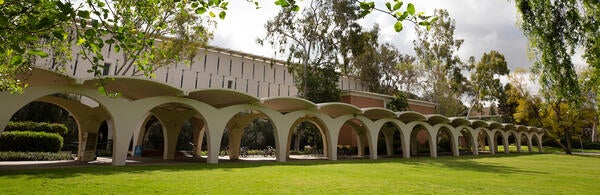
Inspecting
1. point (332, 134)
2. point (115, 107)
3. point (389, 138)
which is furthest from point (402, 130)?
point (115, 107)

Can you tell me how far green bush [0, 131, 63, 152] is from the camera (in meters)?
15.5

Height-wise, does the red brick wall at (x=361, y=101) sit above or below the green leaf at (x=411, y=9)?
above

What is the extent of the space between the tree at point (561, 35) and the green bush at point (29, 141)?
935 inches

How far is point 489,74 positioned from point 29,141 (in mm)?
41496

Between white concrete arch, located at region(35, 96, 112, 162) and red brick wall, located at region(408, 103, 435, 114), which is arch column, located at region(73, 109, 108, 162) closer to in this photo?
white concrete arch, located at region(35, 96, 112, 162)

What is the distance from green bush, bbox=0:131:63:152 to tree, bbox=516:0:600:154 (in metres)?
23.7

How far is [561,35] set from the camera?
14.4 m

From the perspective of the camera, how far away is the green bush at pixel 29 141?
612 inches

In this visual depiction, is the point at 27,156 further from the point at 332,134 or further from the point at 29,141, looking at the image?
the point at 332,134

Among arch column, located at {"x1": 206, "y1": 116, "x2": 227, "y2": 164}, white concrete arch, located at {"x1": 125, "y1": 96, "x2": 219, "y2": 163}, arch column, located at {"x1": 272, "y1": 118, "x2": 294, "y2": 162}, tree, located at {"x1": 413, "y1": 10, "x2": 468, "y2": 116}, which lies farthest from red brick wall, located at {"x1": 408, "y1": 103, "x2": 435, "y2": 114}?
white concrete arch, located at {"x1": 125, "y1": 96, "x2": 219, "y2": 163}

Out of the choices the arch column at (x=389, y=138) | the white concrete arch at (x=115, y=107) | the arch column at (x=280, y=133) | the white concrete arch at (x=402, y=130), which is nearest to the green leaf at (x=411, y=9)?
the white concrete arch at (x=115, y=107)

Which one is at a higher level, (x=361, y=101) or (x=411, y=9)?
(x=361, y=101)

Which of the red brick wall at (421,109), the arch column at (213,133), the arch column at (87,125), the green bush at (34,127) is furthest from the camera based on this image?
the red brick wall at (421,109)

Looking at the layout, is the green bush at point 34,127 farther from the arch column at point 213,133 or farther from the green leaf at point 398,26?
the green leaf at point 398,26
